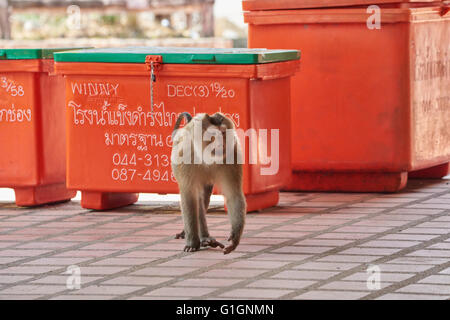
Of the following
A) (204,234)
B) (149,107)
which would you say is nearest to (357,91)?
(149,107)

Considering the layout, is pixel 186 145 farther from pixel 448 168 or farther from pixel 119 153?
pixel 448 168

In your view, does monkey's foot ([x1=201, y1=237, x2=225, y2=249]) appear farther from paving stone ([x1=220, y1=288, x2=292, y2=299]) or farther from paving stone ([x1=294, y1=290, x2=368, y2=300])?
paving stone ([x1=294, y1=290, x2=368, y2=300])

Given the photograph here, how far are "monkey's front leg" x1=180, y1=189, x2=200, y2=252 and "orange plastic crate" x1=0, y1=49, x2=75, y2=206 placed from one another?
178cm

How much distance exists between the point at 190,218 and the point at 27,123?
1.91m

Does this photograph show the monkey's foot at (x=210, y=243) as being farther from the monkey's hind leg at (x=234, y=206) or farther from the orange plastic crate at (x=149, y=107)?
the orange plastic crate at (x=149, y=107)

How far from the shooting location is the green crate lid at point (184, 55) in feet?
21.1

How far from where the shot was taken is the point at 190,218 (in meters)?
5.54

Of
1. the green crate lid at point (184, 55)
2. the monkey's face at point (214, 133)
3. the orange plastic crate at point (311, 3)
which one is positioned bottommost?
the monkey's face at point (214, 133)

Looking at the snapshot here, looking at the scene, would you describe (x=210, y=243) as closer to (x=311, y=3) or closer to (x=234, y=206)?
(x=234, y=206)

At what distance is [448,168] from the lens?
26.5 ft

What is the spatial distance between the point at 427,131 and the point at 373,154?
519 mm

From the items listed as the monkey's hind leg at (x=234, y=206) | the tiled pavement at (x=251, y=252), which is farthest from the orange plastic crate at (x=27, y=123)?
the monkey's hind leg at (x=234, y=206)
